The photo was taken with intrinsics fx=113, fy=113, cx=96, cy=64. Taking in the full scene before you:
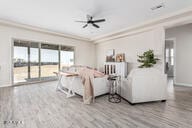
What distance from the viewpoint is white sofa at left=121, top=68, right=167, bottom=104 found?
3.04 metres

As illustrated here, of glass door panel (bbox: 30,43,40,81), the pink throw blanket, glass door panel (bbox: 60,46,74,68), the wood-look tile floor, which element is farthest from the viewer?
glass door panel (bbox: 60,46,74,68)

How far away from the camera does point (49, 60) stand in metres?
6.79

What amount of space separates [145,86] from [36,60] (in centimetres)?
564

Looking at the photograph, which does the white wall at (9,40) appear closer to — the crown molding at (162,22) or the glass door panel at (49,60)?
the glass door panel at (49,60)

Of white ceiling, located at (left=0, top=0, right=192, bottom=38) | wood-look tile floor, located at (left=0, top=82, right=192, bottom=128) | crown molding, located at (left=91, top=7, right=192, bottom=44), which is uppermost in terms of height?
white ceiling, located at (left=0, top=0, right=192, bottom=38)

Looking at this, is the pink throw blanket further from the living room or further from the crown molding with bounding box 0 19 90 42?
the crown molding with bounding box 0 19 90 42

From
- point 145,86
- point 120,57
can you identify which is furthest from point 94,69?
point 120,57

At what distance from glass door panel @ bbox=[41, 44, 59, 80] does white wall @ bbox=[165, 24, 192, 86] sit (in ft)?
22.4

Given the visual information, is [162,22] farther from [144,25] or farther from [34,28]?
[34,28]

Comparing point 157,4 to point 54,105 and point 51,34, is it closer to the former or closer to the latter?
point 54,105

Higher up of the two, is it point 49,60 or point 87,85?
point 49,60

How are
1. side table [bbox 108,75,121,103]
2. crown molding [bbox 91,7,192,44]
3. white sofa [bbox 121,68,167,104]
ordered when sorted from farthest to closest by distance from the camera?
crown molding [bbox 91,7,192,44] < side table [bbox 108,75,121,103] < white sofa [bbox 121,68,167,104]

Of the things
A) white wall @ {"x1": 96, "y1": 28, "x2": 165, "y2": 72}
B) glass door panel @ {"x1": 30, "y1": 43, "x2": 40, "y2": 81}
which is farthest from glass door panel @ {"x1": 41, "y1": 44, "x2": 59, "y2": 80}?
white wall @ {"x1": 96, "y1": 28, "x2": 165, "y2": 72}

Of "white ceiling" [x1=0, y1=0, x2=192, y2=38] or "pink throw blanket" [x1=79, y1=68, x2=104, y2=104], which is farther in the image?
"white ceiling" [x1=0, y1=0, x2=192, y2=38]
